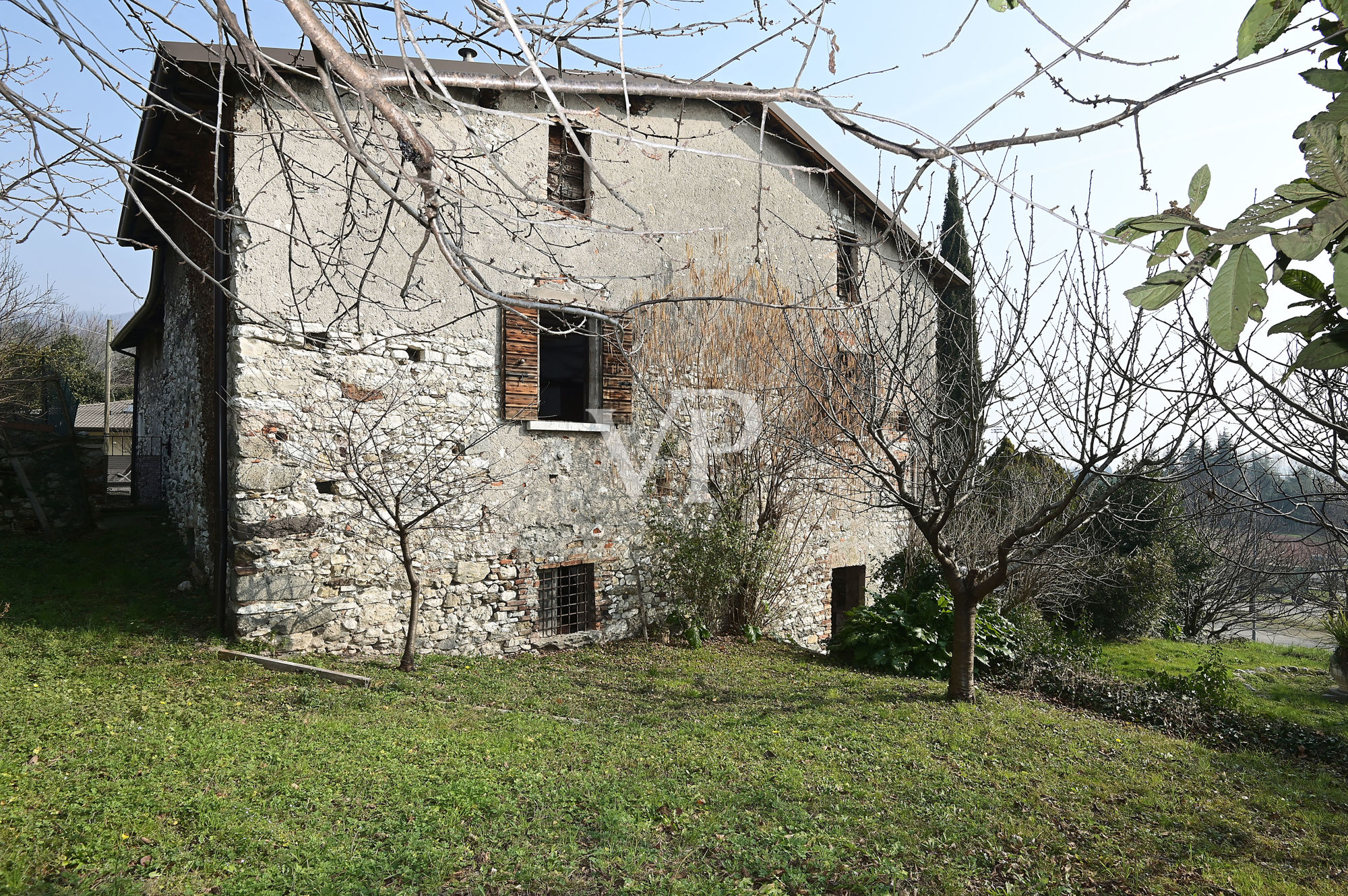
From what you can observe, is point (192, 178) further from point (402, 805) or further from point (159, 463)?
point (402, 805)

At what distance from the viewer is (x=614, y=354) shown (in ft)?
27.8

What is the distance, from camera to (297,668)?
607 centimetres

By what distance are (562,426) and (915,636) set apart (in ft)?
15.1

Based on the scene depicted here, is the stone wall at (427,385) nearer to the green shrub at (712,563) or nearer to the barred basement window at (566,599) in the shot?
the barred basement window at (566,599)

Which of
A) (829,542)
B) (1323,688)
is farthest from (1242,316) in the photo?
(1323,688)

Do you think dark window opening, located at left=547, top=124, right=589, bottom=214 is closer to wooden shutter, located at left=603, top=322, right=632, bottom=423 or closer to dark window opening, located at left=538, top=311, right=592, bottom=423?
dark window opening, located at left=538, top=311, right=592, bottom=423

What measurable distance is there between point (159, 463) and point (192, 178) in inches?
210

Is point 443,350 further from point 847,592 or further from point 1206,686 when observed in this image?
point 1206,686

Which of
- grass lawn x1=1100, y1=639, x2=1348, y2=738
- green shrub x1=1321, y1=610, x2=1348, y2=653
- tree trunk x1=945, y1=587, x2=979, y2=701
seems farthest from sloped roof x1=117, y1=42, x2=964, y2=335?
green shrub x1=1321, y1=610, x2=1348, y2=653

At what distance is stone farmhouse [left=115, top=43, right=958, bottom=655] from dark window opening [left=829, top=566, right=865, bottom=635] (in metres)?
0.91

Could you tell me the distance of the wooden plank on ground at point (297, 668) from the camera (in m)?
5.99

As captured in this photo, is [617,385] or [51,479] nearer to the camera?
[617,385]

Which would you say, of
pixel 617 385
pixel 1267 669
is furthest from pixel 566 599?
pixel 1267 669

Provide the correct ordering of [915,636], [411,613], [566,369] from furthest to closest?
[566,369] < [915,636] < [411,613]
